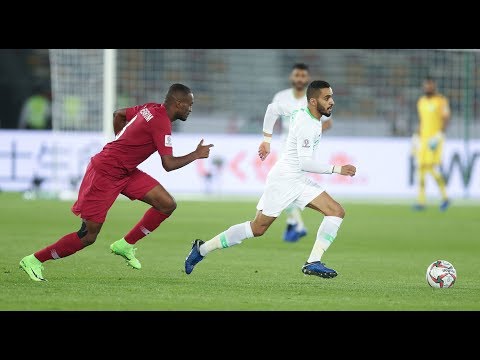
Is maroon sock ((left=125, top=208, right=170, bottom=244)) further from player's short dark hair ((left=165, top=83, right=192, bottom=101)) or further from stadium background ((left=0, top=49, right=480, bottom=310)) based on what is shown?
player's short dark hair ((left=165, top=83, right=192, bottom=101))

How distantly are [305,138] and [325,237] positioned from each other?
3.02ft

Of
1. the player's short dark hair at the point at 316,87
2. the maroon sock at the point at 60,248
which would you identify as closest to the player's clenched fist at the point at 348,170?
the player's short dark hair at the point at 316,87

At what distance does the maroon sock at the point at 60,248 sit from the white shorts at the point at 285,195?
171cm

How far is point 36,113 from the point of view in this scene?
27672 mm

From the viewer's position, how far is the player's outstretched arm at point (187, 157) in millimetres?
9016

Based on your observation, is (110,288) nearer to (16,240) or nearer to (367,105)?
(16,240)

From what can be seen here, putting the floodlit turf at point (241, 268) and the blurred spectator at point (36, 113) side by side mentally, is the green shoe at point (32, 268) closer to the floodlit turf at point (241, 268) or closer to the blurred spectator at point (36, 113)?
the floodlit turf at point (241, 268)

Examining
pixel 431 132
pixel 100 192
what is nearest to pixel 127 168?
pixel 100 192

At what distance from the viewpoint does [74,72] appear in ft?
74.5

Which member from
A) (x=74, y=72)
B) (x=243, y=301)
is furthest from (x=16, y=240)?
(x=74, y=72)

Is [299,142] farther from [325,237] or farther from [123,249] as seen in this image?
[123,249]

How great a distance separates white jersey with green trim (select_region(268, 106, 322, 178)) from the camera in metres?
9.60

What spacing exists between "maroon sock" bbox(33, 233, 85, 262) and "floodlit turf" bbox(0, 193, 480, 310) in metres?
0.23

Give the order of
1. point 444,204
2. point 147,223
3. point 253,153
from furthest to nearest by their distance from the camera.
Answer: point 253,153 → point 444,204 → point 147,223
